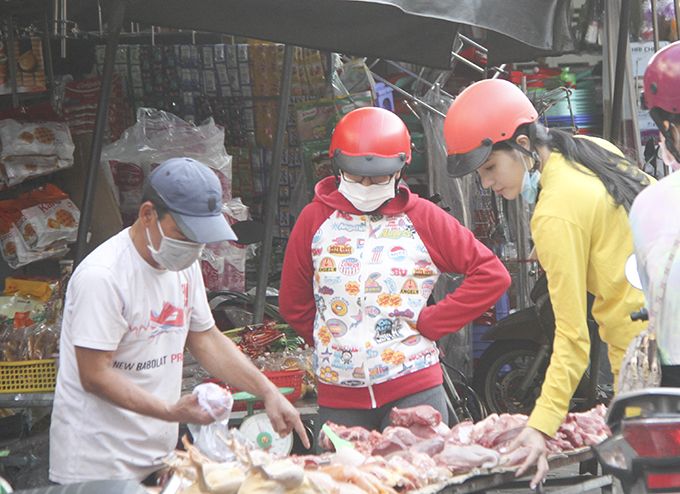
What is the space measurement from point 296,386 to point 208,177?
1.89m

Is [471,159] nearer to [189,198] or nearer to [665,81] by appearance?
[665,81]

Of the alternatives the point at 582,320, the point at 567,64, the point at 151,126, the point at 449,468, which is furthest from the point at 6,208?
the point at 567,64

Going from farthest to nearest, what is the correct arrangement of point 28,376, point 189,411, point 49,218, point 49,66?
point 49,66 < point 49,218 < point 28,376 < point 189,411

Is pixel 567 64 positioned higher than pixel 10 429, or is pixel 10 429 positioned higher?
pixel 567 64

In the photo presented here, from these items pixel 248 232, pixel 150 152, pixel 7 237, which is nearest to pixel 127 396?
pixel 248 232

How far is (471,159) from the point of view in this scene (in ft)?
9.29

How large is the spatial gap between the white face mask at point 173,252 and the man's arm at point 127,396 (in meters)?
0.36

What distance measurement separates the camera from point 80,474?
2.37m

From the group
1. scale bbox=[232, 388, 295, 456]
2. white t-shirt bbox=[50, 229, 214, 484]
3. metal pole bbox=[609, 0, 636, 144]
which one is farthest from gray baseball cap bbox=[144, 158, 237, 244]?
metal pole bbox=[609, 0, 636, 144]

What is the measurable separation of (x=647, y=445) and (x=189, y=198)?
5.15ft

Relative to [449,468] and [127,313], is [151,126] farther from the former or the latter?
[449,468]

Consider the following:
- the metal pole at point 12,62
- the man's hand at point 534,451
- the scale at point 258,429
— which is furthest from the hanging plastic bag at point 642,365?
the metal pole at point 12,62

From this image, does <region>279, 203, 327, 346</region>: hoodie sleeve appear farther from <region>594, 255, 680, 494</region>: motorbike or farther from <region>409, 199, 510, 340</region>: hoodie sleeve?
<region>594, 255, 680, 494</region>: motorbike

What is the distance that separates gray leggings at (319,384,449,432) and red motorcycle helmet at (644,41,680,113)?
1.66 meters
